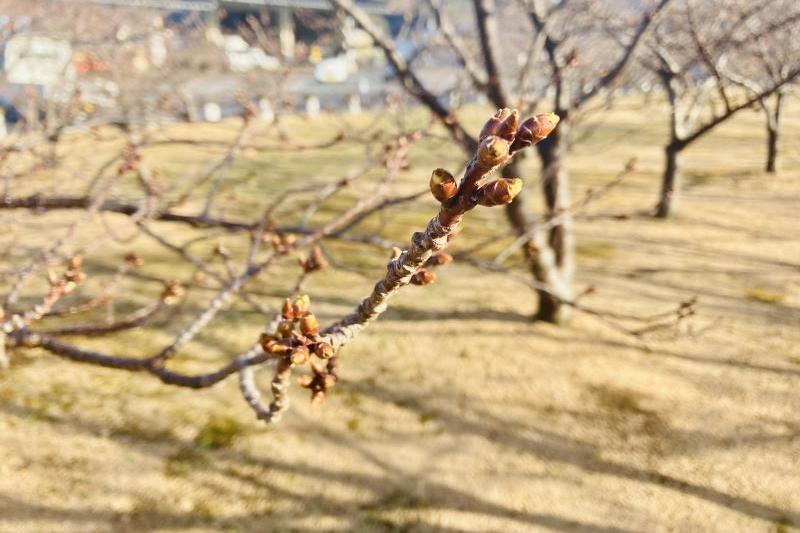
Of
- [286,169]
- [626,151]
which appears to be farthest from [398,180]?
[626,151]

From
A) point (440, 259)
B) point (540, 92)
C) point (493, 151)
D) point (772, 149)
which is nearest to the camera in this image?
point (493, 151)

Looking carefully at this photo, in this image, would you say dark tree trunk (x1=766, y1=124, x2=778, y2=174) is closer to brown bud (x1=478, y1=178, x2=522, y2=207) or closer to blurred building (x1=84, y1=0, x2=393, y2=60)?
brown bud (x1=478, y1=178, x2=522, y2=207)

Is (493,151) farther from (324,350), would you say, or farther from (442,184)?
(324,350)

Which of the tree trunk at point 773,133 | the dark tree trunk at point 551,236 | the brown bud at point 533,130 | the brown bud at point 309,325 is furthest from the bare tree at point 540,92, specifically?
the tree trunk at point 773,133

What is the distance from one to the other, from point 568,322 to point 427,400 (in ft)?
7.56

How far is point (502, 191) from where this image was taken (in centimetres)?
67

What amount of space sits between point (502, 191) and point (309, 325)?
0.61 m

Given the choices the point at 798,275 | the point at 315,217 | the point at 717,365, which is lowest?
the point at 717,365

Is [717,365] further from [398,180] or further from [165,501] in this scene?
[398,180]

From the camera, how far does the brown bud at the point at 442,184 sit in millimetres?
704

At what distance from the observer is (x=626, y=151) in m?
16.8

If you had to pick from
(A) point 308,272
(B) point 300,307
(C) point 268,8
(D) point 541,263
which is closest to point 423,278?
(B) point 300,307

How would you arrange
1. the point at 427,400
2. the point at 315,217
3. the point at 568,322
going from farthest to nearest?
1. the point at 315,217
2. the point at 568,322
3. the point at 427,400

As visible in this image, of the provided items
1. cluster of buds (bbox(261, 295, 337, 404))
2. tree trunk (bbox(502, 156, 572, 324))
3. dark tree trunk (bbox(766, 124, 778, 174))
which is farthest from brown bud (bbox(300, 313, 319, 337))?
dark tree trunk (bbox(766, 124, 778, 174))
